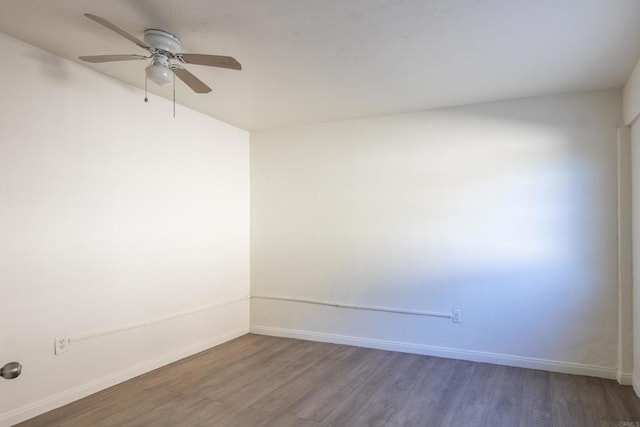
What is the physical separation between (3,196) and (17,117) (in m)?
0.51

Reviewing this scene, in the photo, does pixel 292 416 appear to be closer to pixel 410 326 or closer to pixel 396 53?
pixel 410 326

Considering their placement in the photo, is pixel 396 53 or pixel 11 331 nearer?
pixel 11 331

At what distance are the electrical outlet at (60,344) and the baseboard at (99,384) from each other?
0.96 ft

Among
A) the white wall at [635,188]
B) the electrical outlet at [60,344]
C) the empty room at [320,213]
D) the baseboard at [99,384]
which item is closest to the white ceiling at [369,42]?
the empty room at [320,213]

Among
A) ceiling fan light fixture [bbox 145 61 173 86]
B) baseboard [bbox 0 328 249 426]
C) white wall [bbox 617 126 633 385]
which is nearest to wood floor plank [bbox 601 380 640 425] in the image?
white wall [bbox 617 126 633 385]

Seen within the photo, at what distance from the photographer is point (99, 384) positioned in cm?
298

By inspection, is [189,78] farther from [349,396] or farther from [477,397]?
[477,397]

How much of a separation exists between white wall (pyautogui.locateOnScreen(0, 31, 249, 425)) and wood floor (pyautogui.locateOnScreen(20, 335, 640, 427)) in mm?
272

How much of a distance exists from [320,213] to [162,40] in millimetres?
2461

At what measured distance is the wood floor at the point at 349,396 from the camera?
257 centimetres

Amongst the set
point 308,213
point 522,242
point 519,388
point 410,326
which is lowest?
point 519,388

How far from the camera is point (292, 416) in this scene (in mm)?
2619

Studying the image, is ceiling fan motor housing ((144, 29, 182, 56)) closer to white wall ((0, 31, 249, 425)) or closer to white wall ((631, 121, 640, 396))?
white wall ((0, 31, 249, 425))

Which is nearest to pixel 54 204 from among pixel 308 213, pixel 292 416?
pixel 292 416
